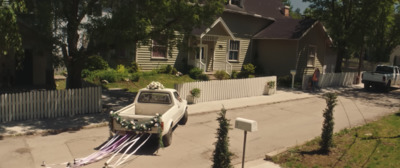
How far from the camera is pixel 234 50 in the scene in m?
28.9

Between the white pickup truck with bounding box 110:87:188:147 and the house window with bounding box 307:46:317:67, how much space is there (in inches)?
846

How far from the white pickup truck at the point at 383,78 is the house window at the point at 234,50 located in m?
10.5

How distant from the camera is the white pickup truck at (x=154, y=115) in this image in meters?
8.96

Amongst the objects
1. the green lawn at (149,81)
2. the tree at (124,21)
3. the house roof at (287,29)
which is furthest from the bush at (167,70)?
the house roof at (287,29)

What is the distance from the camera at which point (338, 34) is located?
26156 mm

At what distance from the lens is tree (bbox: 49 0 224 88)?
482 inches

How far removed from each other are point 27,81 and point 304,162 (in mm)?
14850

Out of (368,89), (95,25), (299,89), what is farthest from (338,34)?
(95,25)

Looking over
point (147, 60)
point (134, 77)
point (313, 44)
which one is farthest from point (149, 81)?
point (313, 44)

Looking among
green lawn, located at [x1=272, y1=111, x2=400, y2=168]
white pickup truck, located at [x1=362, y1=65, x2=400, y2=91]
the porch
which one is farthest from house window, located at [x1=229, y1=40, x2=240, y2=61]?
green lawn, located at [x1=272, y1=111, x2=400, y2=168]

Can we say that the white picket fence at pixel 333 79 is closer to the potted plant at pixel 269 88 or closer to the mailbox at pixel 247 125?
the potted plant at pixel 269 88

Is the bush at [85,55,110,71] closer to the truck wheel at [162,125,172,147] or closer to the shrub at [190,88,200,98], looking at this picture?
the shrub at [190,88,200,98]

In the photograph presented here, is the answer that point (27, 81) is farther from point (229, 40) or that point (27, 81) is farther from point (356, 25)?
point (356, 25)

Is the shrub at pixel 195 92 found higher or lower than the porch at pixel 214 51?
lower
